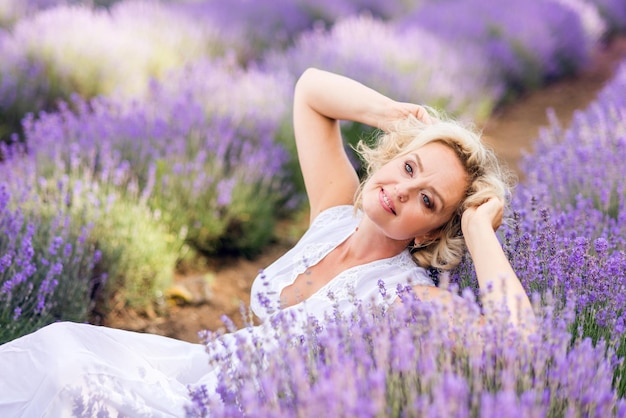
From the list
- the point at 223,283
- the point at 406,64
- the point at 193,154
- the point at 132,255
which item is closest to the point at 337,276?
the point at 132,255

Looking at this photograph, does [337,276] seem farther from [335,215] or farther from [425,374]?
[425,374]

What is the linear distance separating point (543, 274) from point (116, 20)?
5.74 meters

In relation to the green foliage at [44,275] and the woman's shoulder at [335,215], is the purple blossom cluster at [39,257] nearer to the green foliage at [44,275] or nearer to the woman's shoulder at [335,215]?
the green foliage at [44,275]

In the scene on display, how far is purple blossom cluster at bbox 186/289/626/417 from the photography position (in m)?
1.17

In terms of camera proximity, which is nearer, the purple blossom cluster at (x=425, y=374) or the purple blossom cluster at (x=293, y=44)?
the purple blossom cluster at (x=425, y=374)

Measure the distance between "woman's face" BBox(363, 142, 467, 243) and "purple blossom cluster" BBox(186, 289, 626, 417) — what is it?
1.64 ft

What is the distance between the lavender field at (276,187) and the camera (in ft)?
4.48

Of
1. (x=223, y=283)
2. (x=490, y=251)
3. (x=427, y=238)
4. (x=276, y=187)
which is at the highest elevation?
(x=490, y=251)

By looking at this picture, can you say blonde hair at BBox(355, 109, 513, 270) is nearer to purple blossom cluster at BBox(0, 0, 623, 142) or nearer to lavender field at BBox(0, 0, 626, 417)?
lavender field at BBox(0, 0, 626, 417)

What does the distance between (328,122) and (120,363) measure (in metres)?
1.12

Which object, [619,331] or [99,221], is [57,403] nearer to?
[619,331]

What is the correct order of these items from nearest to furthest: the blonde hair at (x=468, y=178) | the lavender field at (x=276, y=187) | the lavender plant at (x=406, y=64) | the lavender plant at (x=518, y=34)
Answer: the lavender field at (x=276, y=187) → the blonde hair at (x=468, y=178) → the lavender plant at (x=406, y=64) → the lavender plant at (x=518, y=34)

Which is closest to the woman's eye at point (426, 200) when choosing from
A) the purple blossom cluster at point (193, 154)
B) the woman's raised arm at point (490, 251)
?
the woman's raised arm at point (490, 251)

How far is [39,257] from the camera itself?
9.18 ft
